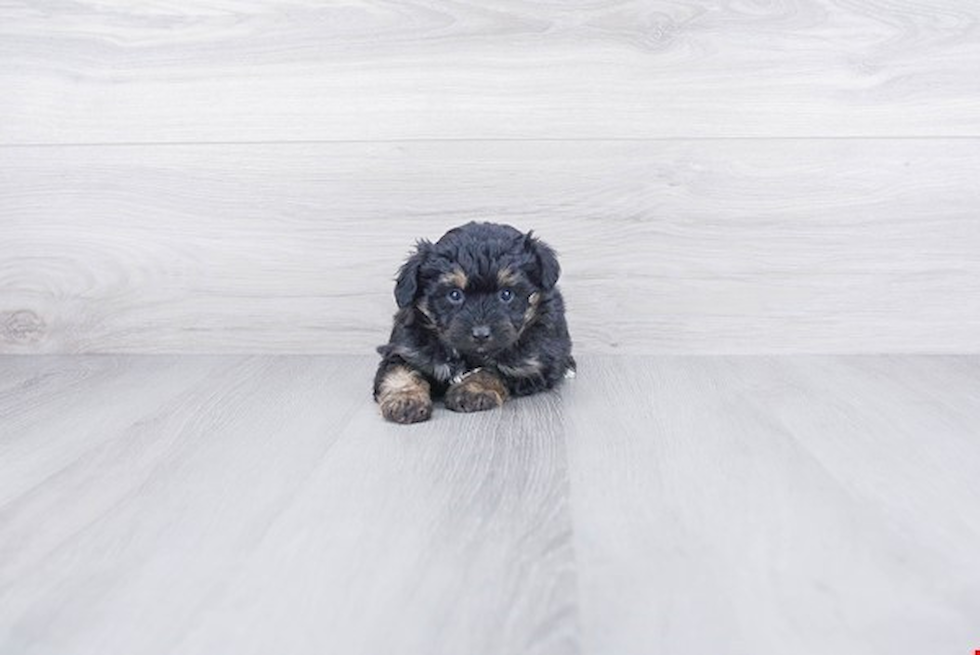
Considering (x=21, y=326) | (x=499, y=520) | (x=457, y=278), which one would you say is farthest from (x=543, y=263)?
(x=21, y=326)

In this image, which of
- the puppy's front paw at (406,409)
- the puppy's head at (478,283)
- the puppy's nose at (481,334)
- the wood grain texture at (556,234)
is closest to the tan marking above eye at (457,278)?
the puppy's head at (478,283)

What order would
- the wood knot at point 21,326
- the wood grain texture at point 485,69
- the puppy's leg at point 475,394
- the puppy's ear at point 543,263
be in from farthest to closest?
the wood knot at point 21,326 → the wood grain texture at point 485,69 → the puppy's ear at point 543,263 → the puppy's leg at point 475,394

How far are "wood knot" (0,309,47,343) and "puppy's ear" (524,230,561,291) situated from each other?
1.33m

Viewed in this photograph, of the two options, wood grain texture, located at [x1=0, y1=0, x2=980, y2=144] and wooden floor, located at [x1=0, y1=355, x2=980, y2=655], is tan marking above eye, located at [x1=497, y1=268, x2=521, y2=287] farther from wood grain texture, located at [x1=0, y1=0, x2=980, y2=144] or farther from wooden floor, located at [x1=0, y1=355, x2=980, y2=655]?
wood grain texture, located at [x1=0, y1=0, x2=980, y2=144]

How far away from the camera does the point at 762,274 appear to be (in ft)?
8.13

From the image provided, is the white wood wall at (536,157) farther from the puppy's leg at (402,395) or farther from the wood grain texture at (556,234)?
the puppy's leg at (402,395)

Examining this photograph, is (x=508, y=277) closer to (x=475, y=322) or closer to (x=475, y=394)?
(x=475, y=322)

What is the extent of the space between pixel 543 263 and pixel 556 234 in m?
0.37

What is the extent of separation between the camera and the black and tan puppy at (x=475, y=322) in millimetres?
2012

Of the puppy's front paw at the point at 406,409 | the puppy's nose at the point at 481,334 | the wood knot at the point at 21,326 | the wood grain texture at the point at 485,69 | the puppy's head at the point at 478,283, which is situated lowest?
the wood knot at the point at 21,326

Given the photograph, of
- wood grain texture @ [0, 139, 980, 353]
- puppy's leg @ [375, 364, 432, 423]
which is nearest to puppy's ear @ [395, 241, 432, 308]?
puppy's leg @ [375, 364, 432, 423]

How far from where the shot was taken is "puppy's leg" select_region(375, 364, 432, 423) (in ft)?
6.16

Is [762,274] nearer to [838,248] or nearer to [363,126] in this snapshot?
[838,248]

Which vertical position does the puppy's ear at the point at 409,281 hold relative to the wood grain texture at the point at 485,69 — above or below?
below
